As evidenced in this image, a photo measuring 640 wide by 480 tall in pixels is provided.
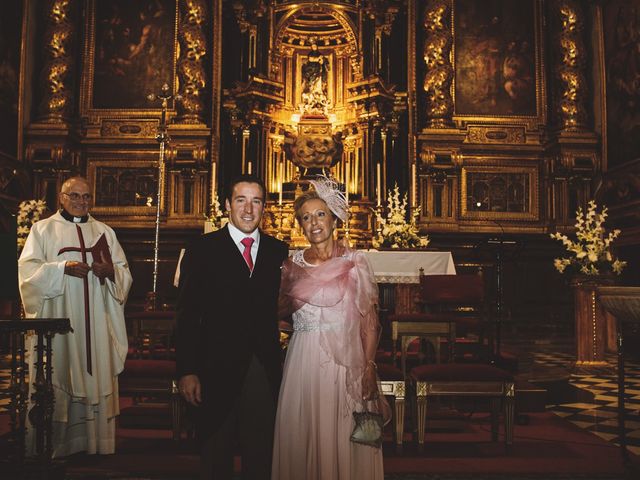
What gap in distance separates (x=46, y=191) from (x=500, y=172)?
27.5 feet

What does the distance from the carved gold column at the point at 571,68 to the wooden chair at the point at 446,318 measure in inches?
262

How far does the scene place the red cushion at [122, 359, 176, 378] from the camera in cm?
490

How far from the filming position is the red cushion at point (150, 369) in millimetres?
4902

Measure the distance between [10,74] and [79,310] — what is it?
883cm

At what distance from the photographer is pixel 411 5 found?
12.9 m

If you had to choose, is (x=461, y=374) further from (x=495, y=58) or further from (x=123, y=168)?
(x=495, y=58)

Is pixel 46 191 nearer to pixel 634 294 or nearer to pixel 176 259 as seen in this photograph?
pixel 176 259

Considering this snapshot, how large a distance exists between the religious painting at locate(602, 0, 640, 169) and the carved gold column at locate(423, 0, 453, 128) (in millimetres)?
2867

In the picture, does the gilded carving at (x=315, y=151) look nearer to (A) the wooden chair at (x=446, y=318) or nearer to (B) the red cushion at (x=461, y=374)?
(A) the wooden chair at (x=446, y=318)

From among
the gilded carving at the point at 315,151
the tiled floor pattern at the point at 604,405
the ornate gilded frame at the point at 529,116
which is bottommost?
the tiled floor pattern at the point at 604,405

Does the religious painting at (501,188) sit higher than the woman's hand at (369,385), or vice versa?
the religious painting at (501,188)

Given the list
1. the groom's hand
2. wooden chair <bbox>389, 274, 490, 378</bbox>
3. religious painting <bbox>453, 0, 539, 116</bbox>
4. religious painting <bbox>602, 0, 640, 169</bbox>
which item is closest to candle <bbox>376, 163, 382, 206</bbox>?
religious painting <bbox>453, 0, 539, 116</bbox>

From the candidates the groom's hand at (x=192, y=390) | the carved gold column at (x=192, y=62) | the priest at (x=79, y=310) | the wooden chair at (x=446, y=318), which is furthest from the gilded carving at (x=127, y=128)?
the groom's hand at (x=192, y=390)

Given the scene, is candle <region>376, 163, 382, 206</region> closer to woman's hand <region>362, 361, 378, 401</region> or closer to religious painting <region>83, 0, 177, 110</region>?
religious painting <region>83, 0, 177, 110</region>
